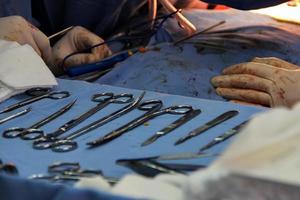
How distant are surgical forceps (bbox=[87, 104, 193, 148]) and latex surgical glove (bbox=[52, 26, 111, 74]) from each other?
0.56m

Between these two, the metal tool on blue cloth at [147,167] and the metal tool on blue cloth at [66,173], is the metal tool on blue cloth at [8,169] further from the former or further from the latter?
the metal tool on blue cloth at [147,167]

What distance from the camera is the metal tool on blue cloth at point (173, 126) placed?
39.1 inches

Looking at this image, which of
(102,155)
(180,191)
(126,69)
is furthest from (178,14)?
(180,191)

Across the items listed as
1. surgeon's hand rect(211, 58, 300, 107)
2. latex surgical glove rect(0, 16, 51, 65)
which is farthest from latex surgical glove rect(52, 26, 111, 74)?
surgeon's hand rect(211, 58, 300, 107)

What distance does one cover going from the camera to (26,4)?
1738 mm

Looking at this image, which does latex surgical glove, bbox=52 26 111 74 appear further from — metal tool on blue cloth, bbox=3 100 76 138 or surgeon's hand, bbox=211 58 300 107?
metal tool on blue cloth, bbox=3 100 76 138

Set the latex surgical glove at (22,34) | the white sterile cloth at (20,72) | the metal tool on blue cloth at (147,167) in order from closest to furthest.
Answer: the metal tool on blue cloth at (147,167) < the white sterile cloth at (20,72) < the latex surgical glove at (22,34)

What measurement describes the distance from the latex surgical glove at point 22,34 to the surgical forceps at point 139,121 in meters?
0.52

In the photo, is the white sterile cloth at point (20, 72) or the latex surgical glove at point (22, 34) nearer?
the white sterile cloth at point (20, 72)

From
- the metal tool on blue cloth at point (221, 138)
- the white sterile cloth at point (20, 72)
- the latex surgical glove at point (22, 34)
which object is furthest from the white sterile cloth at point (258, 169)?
the latex surgical glove at point (22, 34)

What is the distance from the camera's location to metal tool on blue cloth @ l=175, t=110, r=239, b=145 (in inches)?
38.9

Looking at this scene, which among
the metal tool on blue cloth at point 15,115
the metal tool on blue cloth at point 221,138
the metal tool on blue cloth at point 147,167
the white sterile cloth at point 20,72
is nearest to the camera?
the metal tool on blue cloth at point 147,167

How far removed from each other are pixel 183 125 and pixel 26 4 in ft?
2.85

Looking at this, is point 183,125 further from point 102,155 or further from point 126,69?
point 126,69
